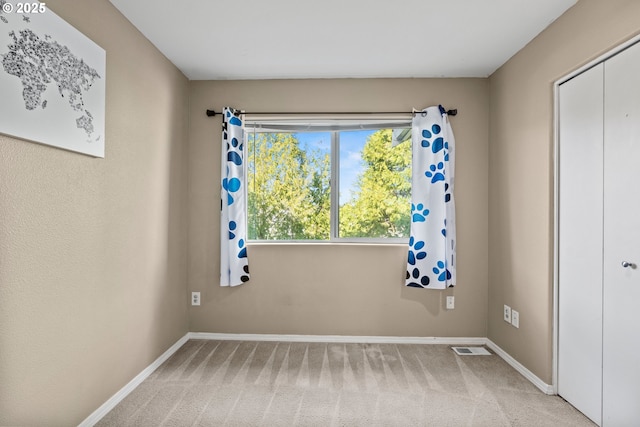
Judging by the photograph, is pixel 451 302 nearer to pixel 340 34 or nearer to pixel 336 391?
pixel 336 391

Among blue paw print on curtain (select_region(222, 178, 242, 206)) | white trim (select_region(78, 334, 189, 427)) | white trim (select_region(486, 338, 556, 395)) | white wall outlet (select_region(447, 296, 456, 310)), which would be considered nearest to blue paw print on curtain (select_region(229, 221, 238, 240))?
blue paw print on curtain (select_region(222, 178, 242, 206))

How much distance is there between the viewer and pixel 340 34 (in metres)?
2.48

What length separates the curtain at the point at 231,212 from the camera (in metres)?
3.20

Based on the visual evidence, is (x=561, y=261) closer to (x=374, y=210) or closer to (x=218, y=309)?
(x=374, y=210)

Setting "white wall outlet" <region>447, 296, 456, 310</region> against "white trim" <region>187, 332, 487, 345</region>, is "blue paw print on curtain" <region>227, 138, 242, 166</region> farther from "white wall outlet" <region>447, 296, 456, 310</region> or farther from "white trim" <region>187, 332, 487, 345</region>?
"white wall outlet" <region>447, 296, 456, 310</region>

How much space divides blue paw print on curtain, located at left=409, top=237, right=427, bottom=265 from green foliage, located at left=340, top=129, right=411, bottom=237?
202mm

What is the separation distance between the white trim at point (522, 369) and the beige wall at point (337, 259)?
0.20 metres

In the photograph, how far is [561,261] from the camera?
2.32m

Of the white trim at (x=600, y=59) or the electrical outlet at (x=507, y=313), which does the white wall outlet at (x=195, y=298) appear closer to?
the electrical outlet at (x=507, y=313)

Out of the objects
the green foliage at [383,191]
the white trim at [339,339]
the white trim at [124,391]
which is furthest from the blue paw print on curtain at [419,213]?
the white trim at [124,391]

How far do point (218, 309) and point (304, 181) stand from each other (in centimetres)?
148

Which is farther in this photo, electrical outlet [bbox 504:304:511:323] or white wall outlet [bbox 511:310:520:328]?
electrical outlet [bbox 504:304:511:323]

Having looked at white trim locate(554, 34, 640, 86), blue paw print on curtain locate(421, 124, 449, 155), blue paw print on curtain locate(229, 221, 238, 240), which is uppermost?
white trim locate(554, 34, 640, 86)

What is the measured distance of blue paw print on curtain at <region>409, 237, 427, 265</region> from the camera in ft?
10.3
